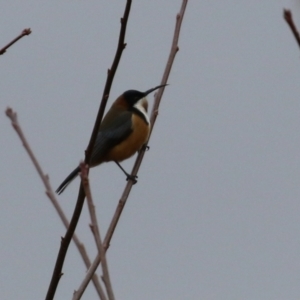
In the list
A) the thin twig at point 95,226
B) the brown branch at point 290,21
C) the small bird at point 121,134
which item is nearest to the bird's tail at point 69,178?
the small bird at point 121,134

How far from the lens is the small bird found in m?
5.43

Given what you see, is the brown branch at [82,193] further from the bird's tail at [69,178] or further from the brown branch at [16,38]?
the bird's tail at [69,178]

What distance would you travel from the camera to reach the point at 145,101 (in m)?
6.02

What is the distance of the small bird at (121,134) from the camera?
5.43 m

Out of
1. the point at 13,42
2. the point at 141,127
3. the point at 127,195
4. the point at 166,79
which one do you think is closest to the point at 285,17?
the point at 13,42

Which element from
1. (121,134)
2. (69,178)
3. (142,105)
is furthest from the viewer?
(142,105)

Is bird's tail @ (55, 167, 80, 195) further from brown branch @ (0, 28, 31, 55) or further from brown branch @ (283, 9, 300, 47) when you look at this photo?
brown branch @ (283, 9, 300, 47)

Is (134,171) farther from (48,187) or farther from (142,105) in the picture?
(142,105)

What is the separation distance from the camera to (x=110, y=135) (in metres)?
5.61

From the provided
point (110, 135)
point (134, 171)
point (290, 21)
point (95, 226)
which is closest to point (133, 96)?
point (110, 135)

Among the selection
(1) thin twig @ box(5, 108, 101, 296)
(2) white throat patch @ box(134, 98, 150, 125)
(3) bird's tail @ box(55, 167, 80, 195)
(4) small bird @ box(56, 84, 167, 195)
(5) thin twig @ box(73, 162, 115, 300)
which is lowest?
(5) thin twig @ box(73, 162, 115, 300)

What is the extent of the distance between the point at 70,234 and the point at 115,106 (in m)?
3.64

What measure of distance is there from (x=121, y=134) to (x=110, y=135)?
110 millimetres

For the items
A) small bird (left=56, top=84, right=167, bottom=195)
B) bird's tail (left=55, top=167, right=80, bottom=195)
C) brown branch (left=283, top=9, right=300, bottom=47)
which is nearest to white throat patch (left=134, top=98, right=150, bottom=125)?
small bird (left=56, top=84, right=167, bottom=195)
